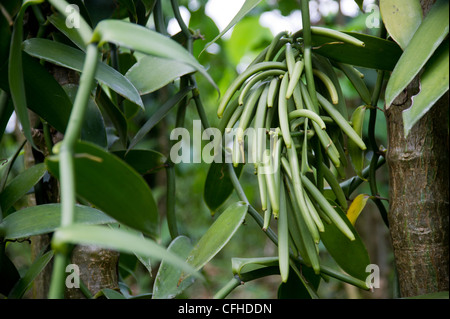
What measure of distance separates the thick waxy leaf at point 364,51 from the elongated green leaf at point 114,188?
0.23 m

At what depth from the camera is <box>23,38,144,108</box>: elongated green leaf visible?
0.37 meters

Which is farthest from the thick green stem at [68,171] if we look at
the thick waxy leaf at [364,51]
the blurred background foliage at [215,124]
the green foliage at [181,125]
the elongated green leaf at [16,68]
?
the blurred background foliage at [215,124]

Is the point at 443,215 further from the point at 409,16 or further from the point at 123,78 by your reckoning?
the point at 123,78

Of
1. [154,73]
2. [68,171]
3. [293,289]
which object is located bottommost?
[293,289]

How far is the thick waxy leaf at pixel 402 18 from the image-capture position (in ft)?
1.16

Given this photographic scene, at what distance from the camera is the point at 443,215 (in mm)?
383

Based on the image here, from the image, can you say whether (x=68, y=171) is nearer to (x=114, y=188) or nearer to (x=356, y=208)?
(x=114, y=188)

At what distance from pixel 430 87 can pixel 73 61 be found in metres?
0.30

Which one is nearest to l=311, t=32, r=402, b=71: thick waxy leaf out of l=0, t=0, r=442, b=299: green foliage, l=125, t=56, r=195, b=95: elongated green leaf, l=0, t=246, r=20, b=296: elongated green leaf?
l=0, t=0, r=442, b=299: green foliage

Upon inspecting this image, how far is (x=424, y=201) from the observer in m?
0.38

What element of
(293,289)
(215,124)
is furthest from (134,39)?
(215,124)

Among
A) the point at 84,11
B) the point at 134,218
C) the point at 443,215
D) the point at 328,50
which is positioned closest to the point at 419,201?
the point at 443,215
